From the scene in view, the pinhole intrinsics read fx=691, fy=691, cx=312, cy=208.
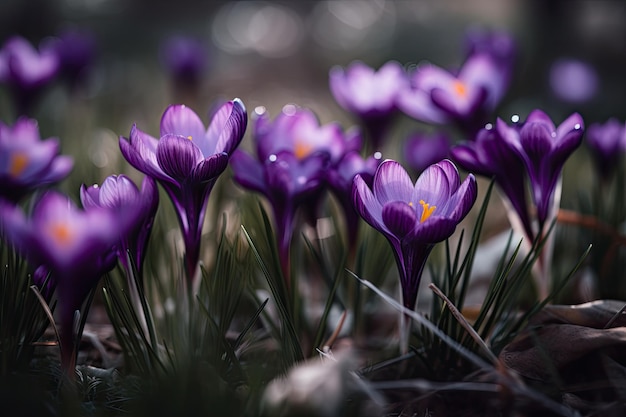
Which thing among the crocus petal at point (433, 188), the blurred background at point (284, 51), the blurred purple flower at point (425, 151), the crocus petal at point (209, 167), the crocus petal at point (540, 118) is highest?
the crocus petal at point (540, 118)

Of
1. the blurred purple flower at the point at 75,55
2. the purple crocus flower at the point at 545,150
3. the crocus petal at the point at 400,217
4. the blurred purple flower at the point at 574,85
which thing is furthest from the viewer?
the blurred purple flower at the point at 574,85

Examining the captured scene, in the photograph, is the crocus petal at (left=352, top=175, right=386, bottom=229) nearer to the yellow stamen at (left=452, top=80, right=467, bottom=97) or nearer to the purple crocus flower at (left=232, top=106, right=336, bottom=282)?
the purple crocus flower at (left=232, top=106, right=336, bottom=282)

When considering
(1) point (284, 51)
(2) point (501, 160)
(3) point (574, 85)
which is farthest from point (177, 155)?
(1) point (284, 51)

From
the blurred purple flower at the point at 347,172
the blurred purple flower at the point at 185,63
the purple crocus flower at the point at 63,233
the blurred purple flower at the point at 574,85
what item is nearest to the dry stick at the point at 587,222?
the blurred purple flower at the point at 347,172

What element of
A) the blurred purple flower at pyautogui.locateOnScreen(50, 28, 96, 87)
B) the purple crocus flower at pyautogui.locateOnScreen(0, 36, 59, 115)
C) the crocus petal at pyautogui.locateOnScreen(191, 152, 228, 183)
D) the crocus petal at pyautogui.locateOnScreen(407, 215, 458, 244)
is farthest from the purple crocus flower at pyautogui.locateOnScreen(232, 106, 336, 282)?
the blurred purple flower at pyautogui.locateOnScreen(50, 28, 96, 87)

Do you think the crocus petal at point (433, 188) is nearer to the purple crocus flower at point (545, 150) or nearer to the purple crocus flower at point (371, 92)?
the purple crocus flower at point (545, 150)

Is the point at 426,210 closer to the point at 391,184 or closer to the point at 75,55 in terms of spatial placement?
the point at 391,184
